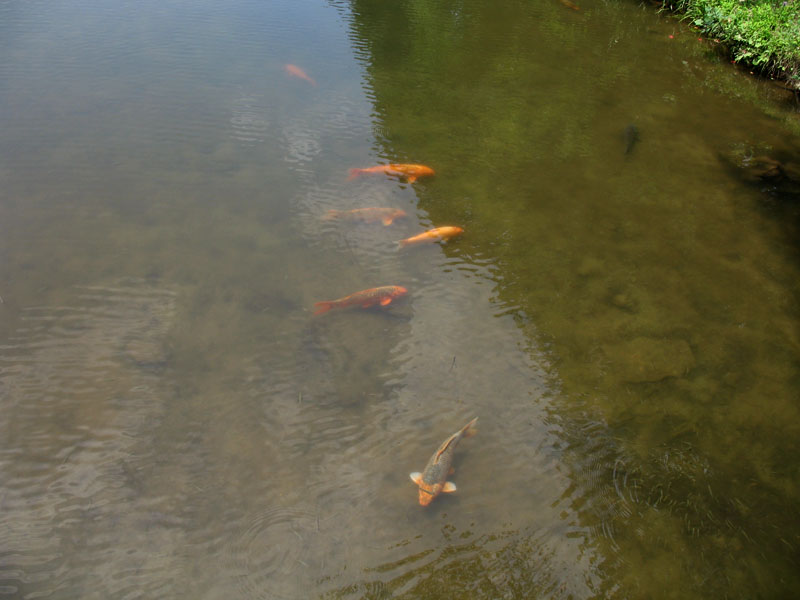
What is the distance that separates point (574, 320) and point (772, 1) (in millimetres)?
8712

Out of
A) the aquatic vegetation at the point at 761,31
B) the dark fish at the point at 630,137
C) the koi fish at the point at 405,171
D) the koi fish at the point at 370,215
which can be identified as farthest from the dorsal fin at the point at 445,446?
the aquatic vegetation at the point at 761,31

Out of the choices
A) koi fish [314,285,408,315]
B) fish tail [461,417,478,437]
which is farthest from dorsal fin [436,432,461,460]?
koi fish [314,285,408,315]

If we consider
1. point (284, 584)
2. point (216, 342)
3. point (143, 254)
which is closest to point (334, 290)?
point (216, 342)

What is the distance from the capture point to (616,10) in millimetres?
11625

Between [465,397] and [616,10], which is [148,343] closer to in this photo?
[465,397]

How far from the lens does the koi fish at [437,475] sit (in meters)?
3.52

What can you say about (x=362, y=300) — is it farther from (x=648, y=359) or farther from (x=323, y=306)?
(x=648, y=359)

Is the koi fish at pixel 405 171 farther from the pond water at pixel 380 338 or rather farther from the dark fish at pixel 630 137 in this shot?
the dark fish at pixel 630 137

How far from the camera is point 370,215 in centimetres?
570

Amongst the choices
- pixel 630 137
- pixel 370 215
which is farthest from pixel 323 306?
pixel 630 137

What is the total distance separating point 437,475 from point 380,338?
1337 millimetres

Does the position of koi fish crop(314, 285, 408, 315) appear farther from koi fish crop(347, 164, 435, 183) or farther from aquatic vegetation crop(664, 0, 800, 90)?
aquatic vegetation crop(664, 0, 800, 90)

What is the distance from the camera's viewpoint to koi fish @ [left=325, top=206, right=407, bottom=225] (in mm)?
5652

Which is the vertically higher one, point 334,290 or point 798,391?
point 798,391
